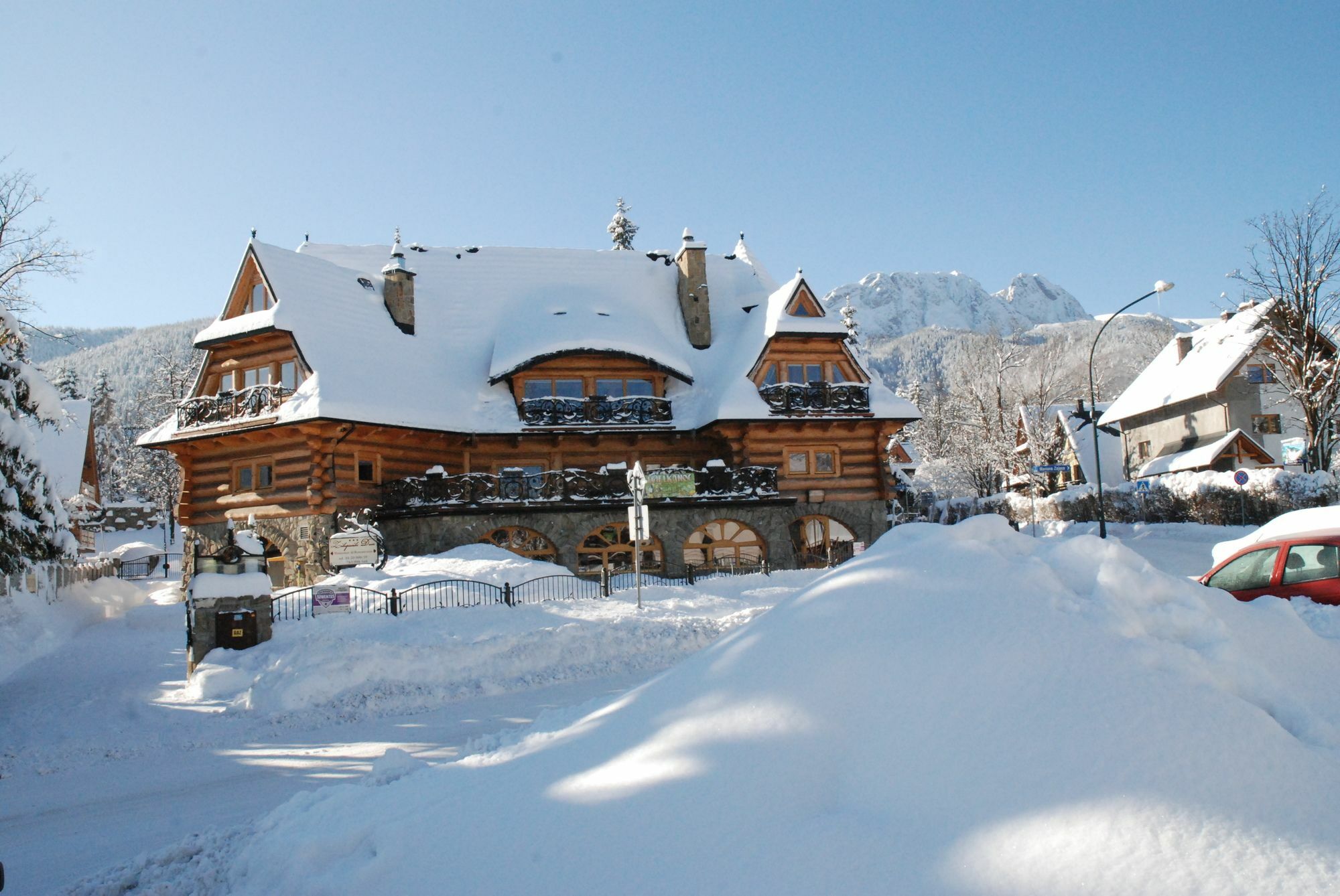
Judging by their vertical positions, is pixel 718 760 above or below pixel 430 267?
below

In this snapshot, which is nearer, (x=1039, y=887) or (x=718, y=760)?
(x=1039, y=887)

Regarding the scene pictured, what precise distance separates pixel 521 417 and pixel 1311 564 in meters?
21.6

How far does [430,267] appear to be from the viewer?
3284 cm

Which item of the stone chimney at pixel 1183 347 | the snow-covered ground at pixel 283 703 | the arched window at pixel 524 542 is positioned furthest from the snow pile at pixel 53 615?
the stone chimney at pixel 1183 347

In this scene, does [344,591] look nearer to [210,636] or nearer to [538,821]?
[210,636]

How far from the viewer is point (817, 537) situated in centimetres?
2980

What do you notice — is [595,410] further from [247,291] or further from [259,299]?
[247,291]

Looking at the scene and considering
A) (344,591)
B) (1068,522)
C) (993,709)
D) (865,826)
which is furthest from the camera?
(1068,522)

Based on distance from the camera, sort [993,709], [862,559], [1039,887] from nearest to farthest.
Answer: [1039,887] → [993,709] → [862,559]

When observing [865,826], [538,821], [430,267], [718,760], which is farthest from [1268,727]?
[430,267]

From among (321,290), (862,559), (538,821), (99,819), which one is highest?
(321,290)

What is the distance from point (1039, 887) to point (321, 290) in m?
28.4

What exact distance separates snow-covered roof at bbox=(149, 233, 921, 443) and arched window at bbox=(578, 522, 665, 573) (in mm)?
4090

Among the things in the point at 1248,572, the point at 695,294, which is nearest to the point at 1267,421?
the point at 695,294
